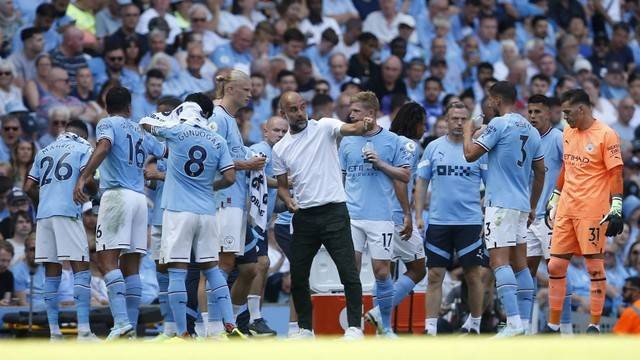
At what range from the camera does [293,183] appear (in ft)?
46.3

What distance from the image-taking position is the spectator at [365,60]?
22.6 metres

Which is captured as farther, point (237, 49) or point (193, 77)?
point (237, 49)

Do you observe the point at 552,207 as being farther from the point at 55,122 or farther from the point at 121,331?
the point at 55,122

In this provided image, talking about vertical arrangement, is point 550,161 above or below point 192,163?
above

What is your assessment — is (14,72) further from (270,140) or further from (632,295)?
(632,295)

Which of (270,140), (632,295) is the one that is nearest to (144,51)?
→ (270,140)

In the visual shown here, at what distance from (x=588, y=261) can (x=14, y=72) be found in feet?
27.3

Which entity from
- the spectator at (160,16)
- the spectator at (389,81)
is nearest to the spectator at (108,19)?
the spectator at (160,16)

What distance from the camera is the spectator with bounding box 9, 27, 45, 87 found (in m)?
19.5

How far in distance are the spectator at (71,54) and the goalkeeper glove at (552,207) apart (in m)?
7.06

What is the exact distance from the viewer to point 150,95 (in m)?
20.0

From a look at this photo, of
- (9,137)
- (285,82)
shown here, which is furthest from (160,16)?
(9,137)

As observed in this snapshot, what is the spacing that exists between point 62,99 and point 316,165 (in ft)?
20.4

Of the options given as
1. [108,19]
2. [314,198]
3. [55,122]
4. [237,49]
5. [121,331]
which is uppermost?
[108,19]
